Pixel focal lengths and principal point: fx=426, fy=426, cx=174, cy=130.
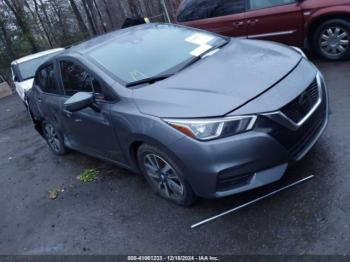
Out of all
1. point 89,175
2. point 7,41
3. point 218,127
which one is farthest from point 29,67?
point 7,41

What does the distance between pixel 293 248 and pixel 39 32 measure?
775 inches

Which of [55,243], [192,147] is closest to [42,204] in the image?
[55,243]

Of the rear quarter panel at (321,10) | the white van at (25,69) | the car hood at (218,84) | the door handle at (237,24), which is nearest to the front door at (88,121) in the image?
the car hood at (218,84)

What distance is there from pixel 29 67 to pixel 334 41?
735 cm

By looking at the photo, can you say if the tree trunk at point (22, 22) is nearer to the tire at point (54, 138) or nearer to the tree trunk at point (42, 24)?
the tree trunk at point (42, 24)

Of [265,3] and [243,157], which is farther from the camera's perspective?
[265,3]

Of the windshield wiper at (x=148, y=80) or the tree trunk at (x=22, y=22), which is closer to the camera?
the windshield wiper at (x=148, y=80)

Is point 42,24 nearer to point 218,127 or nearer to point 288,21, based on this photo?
point 288,21

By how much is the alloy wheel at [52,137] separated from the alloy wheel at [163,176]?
2.62 m

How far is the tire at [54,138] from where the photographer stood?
6.19m

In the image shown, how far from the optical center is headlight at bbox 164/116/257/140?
3361 mm

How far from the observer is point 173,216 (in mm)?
4066

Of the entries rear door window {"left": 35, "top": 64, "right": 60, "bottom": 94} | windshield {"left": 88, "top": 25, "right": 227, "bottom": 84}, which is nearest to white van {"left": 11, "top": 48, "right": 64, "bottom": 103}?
rear door window {"left": 35, "top": 64, "right": 60, "bottom": 94}

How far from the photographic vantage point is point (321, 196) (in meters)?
3.71
